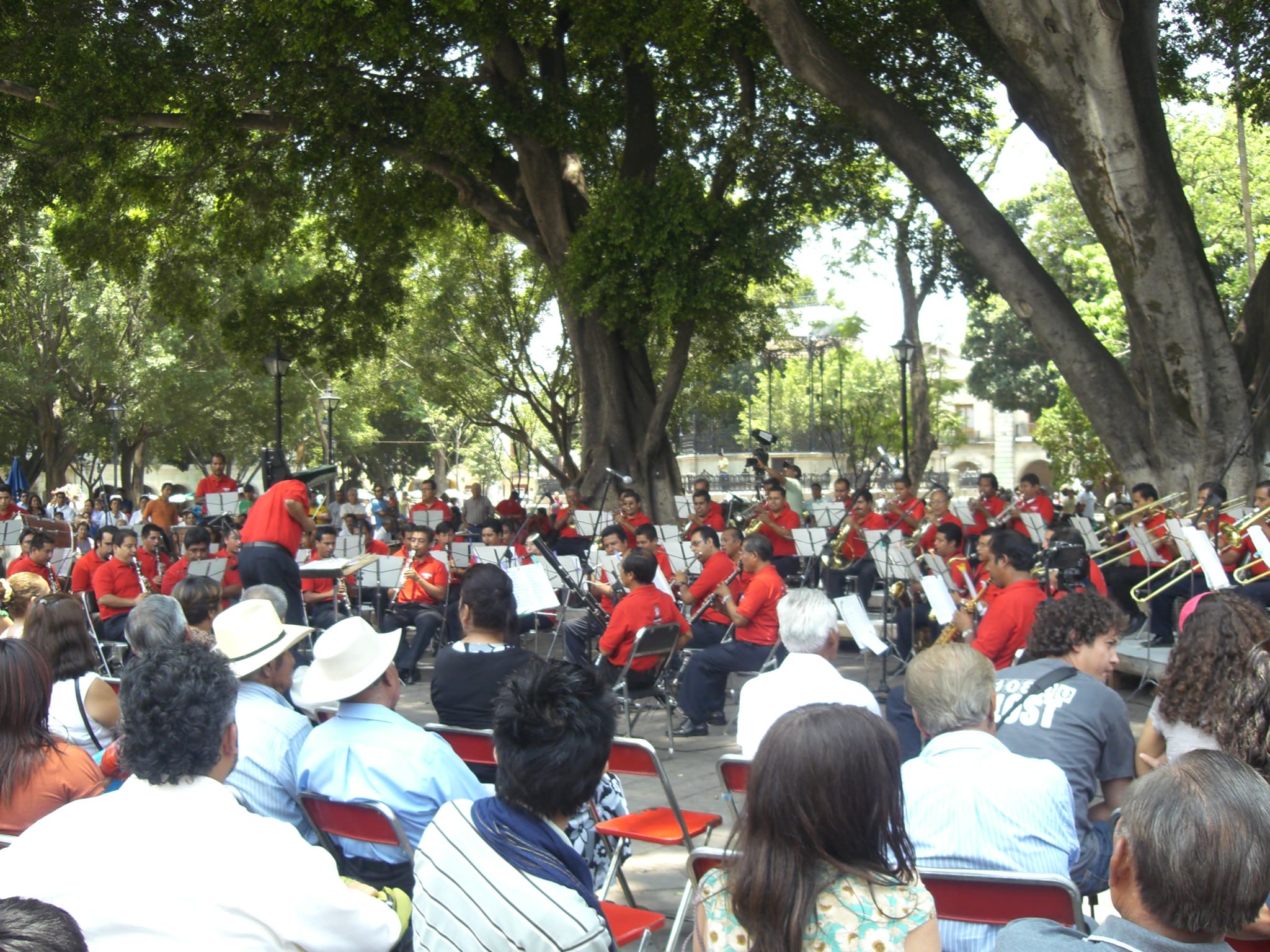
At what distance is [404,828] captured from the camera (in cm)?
375

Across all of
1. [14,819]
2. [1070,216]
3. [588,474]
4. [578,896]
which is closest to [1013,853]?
[578,896]

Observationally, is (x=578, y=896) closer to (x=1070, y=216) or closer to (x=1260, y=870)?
(x=1260, y=870)

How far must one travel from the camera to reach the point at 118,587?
34.6ft

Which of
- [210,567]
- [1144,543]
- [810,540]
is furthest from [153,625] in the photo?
[1144,543]

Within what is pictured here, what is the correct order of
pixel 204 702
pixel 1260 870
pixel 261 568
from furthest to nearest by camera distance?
pixel 261 568 < pixel 204 702 < pixel 1260 870

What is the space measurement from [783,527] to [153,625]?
30.8ft

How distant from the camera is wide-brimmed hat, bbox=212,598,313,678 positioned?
14.7 ft

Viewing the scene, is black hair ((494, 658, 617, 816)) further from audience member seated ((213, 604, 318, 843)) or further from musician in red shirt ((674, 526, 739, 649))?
musician in red shirt ((674, 526, 739, 649))

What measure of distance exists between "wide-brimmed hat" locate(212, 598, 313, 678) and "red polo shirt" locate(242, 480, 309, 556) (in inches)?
197

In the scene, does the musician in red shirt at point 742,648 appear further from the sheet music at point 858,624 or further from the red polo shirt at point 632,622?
the sheet music at point 858,624

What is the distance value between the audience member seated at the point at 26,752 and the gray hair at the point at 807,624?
290cm

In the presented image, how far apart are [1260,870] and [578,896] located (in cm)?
136

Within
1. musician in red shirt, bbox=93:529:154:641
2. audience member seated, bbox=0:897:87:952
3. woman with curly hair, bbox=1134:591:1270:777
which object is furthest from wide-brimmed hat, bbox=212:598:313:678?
musician in red shirt, bbox=93:529:154:641

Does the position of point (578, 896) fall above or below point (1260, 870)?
below
